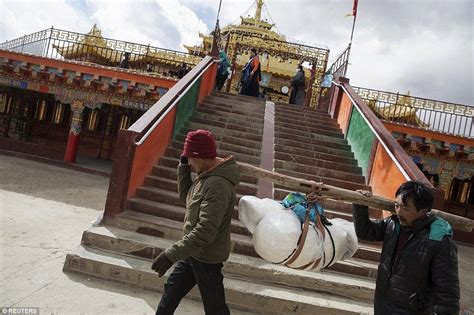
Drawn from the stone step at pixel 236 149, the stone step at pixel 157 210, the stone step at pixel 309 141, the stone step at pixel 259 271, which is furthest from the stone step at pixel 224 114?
the stone step at pixel 259 271

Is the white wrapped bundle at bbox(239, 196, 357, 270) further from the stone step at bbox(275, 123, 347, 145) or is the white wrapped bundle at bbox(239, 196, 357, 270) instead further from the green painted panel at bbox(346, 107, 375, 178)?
the stone step at bbox(275, 123, 347, 145)

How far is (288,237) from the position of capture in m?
2.32

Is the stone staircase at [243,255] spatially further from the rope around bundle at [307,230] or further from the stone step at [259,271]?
the rope around bundle at [307,230]

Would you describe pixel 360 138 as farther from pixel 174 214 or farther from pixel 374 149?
pixel 174 214

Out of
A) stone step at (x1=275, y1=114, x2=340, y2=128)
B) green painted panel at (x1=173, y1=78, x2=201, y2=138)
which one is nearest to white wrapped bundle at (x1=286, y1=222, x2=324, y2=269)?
green painted panel at (x1=173, y1=78, x2=201, y2=138)

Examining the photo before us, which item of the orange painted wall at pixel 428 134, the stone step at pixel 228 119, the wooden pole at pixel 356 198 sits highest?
the orange painted wall at pixel 428 134

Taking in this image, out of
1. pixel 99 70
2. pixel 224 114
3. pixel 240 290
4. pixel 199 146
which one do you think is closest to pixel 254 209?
pixel 199 146

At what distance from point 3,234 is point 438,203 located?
18.0 feet

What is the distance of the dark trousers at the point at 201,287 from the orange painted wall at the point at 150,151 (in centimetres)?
268

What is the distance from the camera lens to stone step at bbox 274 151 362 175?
6.98 meters

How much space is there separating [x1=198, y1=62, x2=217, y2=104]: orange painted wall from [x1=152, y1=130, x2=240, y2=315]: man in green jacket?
651cm

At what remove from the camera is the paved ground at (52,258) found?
3.26 m

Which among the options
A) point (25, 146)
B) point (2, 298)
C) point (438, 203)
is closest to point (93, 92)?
point (25, 146)

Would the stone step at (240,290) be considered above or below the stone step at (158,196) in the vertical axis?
below
